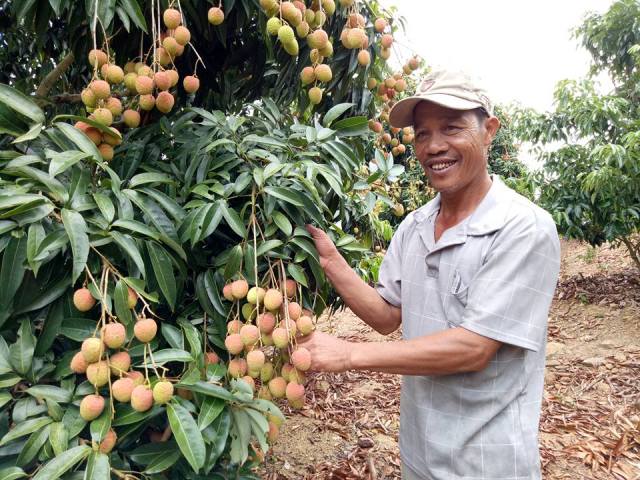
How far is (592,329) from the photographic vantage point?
12.6 feet

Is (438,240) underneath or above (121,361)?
above

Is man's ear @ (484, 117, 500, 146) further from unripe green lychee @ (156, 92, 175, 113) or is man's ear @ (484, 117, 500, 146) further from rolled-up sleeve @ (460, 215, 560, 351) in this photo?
unripe green lychee @ (156, 92, 175, 113)

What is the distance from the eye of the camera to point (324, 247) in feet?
3.59

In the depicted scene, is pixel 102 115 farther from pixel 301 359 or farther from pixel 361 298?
pixel 361 298

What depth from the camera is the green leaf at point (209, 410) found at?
2.43 ft

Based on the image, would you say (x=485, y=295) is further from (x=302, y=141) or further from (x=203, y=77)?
(x=203, y=77)

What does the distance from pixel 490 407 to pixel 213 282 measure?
0.61m

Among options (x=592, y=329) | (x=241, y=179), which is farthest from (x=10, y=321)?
(x=592, y=329)

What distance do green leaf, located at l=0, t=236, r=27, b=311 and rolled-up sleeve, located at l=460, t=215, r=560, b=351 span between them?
0.77 metres

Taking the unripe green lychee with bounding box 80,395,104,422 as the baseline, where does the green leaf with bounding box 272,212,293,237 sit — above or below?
above

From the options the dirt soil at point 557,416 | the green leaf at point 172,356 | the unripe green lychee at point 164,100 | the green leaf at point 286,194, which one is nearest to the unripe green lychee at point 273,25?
the unripe green lychee at point 164,100

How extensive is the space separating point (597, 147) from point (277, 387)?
341 cm

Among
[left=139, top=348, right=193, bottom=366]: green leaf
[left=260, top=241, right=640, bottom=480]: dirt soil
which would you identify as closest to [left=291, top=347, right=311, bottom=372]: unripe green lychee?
[left=139, top=348, right=193, bottom=366]: green leaf

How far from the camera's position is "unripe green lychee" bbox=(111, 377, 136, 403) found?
2.37ft
